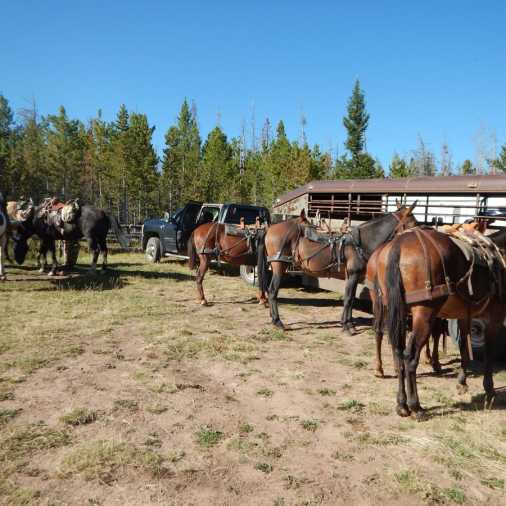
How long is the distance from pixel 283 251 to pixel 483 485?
17.2ft

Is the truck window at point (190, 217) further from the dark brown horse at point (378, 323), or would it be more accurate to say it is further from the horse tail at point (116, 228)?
the dark brown horse at point (378, 323)

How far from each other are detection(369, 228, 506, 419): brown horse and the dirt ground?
2.12 feet

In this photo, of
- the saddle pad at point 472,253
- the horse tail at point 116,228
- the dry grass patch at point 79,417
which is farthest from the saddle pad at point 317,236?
the horse tail at point 116,228

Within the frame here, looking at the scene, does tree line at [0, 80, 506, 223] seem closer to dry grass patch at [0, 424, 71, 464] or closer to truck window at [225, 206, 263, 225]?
truck window at [225, 206, 263, 225]

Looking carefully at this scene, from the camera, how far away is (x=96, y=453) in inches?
130

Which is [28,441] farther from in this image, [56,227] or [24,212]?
[24,212]

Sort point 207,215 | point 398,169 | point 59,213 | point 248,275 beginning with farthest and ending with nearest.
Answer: point 398,169 → point 207,215 → point 248,275 → point 59,213

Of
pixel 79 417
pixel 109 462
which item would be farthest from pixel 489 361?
pixel 79 417

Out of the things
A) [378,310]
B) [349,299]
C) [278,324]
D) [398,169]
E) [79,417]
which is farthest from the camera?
[398,169]

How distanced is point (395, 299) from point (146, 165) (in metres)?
26.6

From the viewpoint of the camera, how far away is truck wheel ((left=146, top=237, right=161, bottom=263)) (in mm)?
15969

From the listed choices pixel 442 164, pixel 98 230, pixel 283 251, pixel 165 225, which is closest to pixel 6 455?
pixel 283 251

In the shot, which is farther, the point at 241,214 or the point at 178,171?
the point at 178,171

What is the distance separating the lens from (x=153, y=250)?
1611 cm
